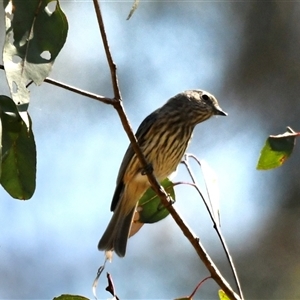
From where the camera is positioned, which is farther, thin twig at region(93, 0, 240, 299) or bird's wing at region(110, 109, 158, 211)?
bird's wing at region(110, 109, 158, 211)

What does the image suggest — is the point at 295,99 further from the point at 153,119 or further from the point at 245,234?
the point at 153,119

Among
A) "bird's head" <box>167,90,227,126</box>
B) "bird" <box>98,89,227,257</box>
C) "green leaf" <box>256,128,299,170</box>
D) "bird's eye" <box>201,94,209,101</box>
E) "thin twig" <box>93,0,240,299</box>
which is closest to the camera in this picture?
"thin twig" <box>93,0,240,299</box>

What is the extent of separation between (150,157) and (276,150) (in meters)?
1.44

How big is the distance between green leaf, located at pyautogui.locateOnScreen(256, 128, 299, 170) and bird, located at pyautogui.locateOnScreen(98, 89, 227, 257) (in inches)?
51.4

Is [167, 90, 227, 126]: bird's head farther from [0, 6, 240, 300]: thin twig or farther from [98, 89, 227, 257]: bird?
[0, 6, 240, 300]: thin twig

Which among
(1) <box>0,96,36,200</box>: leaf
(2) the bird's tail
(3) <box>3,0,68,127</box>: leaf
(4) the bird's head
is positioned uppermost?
(3) <box>3,0,68,127</box>: leaf

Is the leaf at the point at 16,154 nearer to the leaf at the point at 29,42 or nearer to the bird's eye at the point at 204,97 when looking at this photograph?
the leaf at the point at 29,42

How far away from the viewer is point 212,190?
2.72 meters

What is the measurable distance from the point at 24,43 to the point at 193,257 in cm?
578

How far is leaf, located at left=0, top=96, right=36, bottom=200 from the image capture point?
2100mm

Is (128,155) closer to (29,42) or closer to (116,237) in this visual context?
(116,237)

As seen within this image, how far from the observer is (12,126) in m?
2.17

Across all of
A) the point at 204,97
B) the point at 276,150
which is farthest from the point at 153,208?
the point at 204,97

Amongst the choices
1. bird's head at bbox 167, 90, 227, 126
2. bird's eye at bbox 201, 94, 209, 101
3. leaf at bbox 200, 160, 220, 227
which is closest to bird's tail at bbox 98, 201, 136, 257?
bird's head at bbox 167, 90, 227, 126
